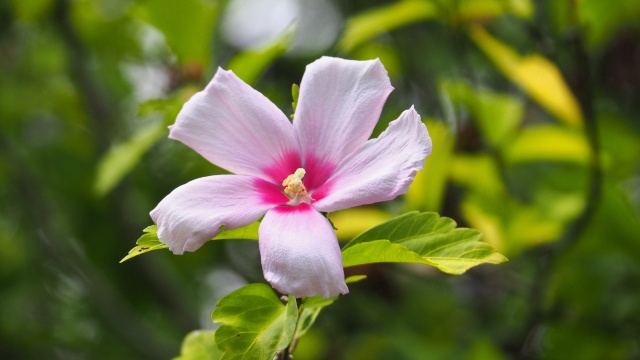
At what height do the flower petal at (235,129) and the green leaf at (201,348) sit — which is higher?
the flower petal at (235,129)

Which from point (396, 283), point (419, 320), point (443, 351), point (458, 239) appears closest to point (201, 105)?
point (458, 239)

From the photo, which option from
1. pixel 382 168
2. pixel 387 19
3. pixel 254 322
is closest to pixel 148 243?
pixel 254 322

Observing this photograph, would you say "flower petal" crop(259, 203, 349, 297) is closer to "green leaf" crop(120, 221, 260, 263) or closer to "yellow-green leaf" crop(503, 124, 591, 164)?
"green leaf" crop(120, 221, 260, 263)

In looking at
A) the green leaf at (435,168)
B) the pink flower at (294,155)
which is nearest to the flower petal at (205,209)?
the pink flower at (294,155)

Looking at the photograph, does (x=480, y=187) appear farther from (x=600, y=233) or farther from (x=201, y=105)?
(x=201, y=105)

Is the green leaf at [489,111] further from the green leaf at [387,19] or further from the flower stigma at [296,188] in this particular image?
the flower stigma at [296,188]

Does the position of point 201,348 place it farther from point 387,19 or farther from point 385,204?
point 385,204

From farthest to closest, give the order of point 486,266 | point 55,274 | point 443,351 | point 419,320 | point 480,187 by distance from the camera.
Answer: point 55,274, point 419,320, point 443,351, point 486,266, point 480,187
